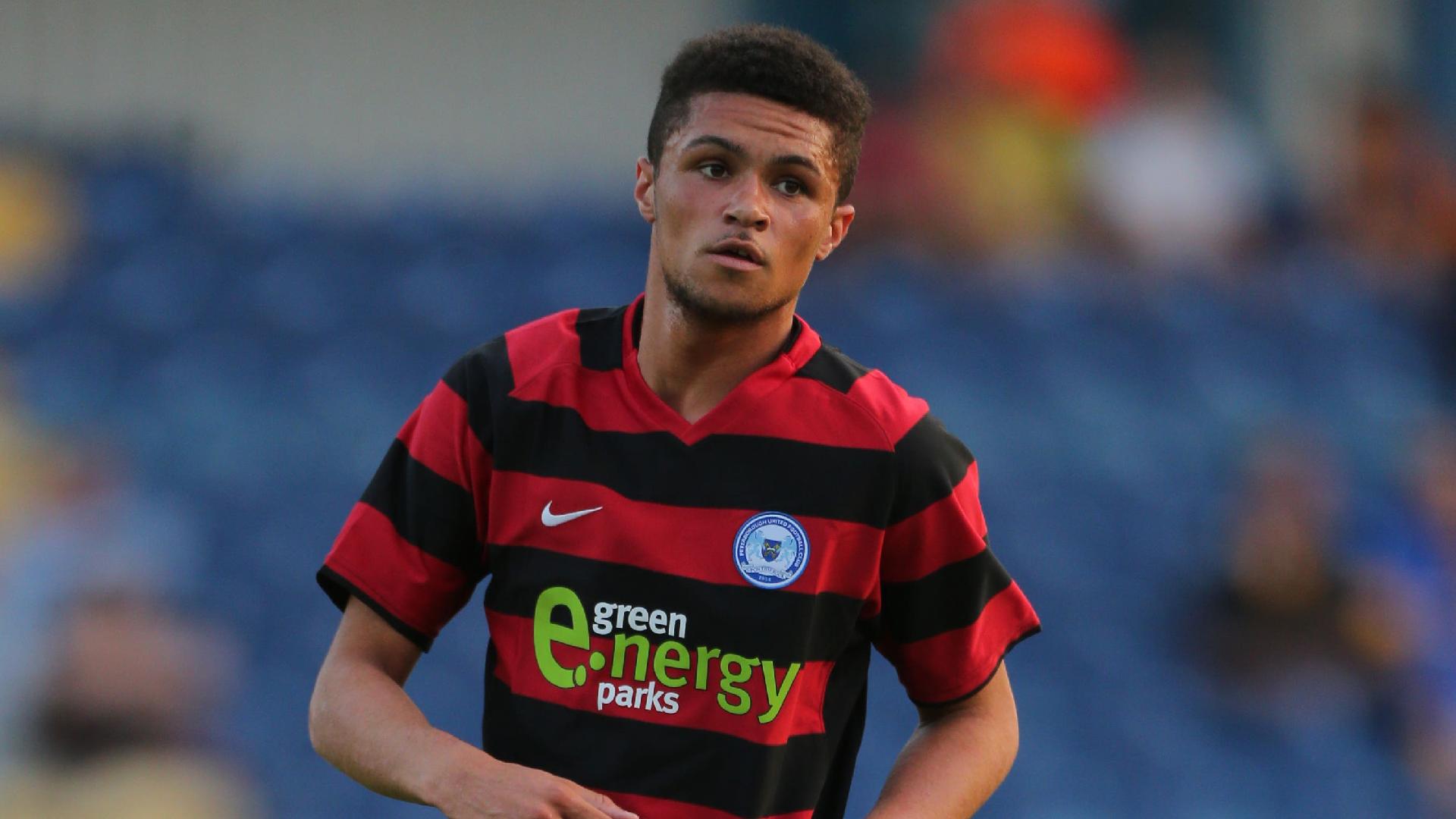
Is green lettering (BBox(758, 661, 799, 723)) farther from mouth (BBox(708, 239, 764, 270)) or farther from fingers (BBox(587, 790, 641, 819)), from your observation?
mouth (BBox(708, 239, 764, 270))

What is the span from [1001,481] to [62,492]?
11.9 feet

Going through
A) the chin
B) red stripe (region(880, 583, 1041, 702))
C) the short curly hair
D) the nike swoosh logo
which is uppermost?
the short curly hair

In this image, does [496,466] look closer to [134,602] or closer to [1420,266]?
[134,602]

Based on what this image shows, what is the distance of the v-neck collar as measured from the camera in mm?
2434

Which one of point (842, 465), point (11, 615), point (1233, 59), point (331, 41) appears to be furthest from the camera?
point (1233, 59)

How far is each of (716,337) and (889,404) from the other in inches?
10.3

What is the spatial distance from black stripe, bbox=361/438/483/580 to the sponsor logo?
20cm

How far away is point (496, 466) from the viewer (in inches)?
95.0

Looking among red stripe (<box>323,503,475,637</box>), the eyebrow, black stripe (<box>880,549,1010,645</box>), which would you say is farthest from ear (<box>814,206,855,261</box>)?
red stripe (<box>323,503,475,637</box>)

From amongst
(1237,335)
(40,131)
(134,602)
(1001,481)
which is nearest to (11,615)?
(134,602)

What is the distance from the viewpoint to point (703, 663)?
7.66ft

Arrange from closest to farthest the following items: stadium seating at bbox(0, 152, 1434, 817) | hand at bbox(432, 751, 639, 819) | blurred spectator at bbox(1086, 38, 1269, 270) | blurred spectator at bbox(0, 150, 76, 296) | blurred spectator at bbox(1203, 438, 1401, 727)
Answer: hand at bbox(432, 751, 639, 819) < stadium seating at bbox(0, 152, 1434, 817) < blurred spectator at bbox(1203, 438, 1401, 727) < blurred spectator at bbox(0, 150, 76, 296) < blurred spectator at bbox(1086, 38, 1269, 270)

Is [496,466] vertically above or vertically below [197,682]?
above

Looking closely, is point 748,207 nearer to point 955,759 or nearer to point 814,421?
point 814,421
